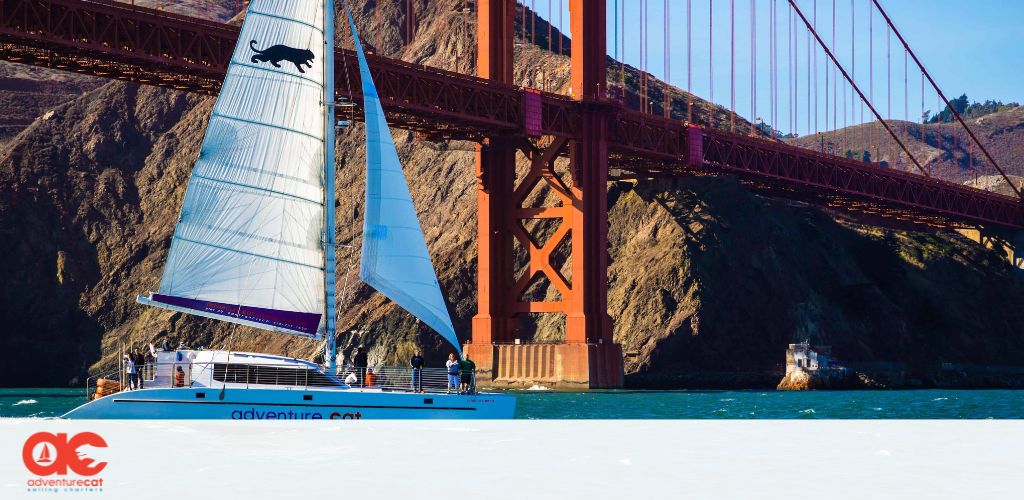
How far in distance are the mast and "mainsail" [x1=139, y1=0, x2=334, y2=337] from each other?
123mm

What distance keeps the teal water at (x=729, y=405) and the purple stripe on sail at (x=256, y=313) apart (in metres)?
16.3

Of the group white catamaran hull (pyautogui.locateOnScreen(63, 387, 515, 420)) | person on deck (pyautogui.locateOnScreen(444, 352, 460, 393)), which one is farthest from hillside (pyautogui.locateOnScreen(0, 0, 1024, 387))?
white catamaran hull (pyautogui.locateOnScreen(63, 387, 515, 420))

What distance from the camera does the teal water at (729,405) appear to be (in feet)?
182

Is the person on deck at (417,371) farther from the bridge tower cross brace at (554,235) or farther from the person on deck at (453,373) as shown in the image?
the bridge tower cross brace at (554,235)

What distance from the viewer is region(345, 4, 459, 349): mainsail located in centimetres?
3800

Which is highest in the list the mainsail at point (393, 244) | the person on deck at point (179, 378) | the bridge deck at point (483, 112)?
the bridge deck at point (483, 112)

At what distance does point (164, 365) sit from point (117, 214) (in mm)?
83669

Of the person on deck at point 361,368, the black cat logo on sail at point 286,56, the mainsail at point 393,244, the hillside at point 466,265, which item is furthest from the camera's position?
→ the hillside at point 466,265
